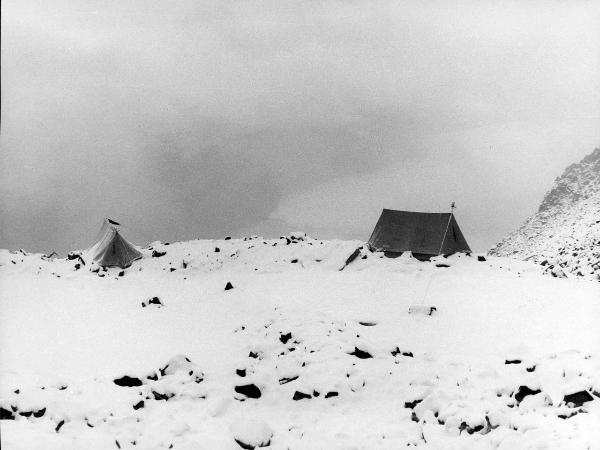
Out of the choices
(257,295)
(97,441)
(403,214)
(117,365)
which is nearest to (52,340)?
(117,365)

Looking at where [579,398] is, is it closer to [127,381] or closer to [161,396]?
[161,396]

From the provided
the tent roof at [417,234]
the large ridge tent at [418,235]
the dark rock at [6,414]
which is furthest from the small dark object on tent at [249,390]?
the tent roof at [417,234]

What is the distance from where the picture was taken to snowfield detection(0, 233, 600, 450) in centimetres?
895

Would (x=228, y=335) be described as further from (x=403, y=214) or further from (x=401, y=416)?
(x=403, y=214)

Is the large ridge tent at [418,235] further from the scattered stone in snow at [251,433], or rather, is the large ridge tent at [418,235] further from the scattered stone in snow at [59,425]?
the scattered stone in snow at [59,425]

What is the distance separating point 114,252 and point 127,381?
17.0m

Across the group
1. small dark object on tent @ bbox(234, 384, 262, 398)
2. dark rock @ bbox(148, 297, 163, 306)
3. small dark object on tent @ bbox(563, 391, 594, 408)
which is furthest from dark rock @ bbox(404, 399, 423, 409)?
dark rock @ bbox(148, 297, 163, 306)

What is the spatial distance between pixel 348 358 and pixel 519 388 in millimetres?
4413

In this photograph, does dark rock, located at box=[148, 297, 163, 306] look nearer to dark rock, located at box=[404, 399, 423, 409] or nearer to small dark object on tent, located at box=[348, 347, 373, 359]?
small dark object on tent, located at box=[348, 347, 373, 359]

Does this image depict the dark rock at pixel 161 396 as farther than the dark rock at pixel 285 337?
No

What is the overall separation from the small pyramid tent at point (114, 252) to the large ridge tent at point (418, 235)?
13.9m

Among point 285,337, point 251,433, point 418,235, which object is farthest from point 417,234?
point 251,433

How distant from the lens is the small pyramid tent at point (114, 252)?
86.7ft

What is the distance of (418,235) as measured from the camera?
2561 cm
